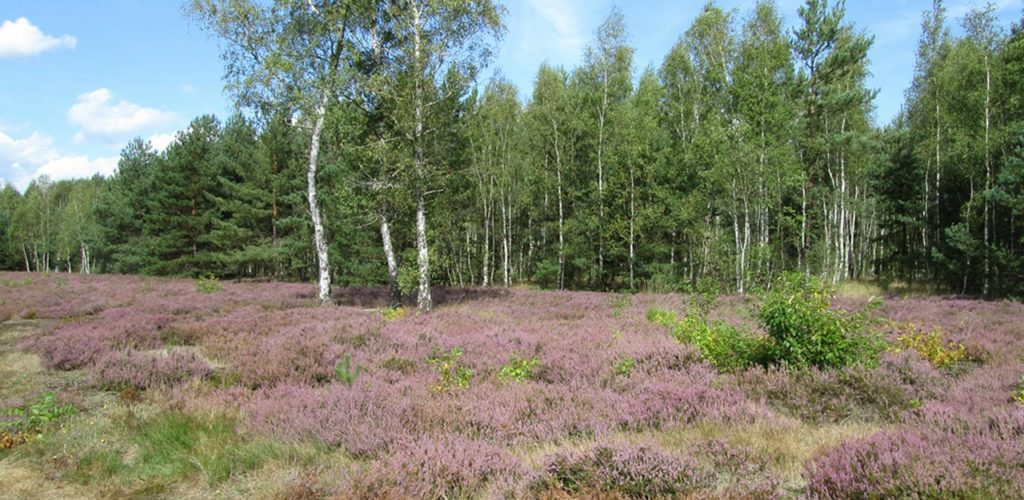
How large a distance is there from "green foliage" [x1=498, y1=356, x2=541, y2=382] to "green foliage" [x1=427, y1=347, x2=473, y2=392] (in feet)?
1.57

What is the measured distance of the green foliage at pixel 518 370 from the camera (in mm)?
7223

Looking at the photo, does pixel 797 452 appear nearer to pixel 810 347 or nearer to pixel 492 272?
pixel 810 347

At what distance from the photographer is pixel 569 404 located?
581cm

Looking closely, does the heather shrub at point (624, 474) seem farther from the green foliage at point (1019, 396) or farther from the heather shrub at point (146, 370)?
the heather shrub at point (146, 370)

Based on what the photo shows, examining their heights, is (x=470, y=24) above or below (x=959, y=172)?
above

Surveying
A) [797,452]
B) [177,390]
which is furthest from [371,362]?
[797,452]

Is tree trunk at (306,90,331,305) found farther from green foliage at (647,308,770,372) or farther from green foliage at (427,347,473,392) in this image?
green foliage at (647,308,770,372)

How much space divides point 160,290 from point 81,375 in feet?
55.7

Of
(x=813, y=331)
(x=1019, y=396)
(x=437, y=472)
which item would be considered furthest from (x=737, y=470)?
(x=1019, y=396)

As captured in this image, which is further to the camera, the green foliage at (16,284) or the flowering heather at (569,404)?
the green foliage at (16,284)

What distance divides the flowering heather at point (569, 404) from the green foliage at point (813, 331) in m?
0.30

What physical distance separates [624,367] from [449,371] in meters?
2.38

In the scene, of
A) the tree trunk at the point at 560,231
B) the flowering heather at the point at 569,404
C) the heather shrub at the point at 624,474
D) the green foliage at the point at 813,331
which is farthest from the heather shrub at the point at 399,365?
the tree trunk at the point at 560,231

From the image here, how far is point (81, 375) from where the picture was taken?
8680 millimetres
